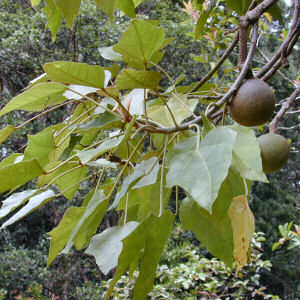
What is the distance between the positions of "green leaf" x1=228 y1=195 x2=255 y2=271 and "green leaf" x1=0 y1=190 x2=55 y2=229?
0.21 metres

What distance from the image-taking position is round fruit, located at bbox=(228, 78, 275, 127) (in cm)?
57

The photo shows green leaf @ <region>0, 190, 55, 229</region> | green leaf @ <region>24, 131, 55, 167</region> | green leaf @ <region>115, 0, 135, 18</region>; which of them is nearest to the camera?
green leaf @ <region>0, 190, 55, 229</region>

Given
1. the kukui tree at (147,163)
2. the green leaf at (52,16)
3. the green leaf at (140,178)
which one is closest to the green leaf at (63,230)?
the kukui tree at (147,163)

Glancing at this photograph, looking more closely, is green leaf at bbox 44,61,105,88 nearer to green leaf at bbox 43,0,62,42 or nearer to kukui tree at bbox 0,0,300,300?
kukui tree at bbox 0,0,300,300

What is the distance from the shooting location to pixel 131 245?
0.44 metres

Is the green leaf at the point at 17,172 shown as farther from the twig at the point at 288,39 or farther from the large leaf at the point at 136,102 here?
the twig at the point at 288,39

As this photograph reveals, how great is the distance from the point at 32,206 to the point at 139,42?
22 cm

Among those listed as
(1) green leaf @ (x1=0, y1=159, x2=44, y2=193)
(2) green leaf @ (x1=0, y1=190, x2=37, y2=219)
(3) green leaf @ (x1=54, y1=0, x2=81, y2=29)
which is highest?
(3) green leaf @ (x1=54, y1=0, x2=81, y2=29)

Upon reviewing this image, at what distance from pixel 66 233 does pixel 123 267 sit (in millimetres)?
139

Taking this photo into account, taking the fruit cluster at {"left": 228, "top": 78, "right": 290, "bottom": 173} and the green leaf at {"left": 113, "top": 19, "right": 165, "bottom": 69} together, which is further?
the fruit cluster at {"left": 228, "top": 78, "right": 290, "bottom": 173}

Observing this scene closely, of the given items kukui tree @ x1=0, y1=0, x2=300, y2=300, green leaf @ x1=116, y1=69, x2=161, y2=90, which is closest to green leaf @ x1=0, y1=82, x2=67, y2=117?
kukui tree @ x1=0, y1=0, x2=300, y2=300

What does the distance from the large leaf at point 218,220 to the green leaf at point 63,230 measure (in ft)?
0.46

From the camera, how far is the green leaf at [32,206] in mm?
458

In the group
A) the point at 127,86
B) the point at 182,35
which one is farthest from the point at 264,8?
the point at 182,35
